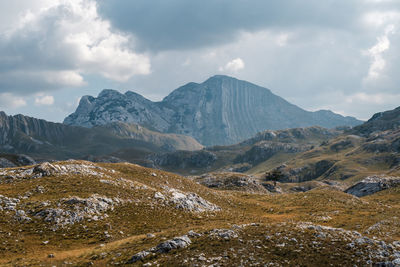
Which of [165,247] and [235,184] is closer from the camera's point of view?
[165,247]

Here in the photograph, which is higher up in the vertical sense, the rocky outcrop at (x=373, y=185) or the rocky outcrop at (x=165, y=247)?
the rocky outcrop at (x=165, y=247)

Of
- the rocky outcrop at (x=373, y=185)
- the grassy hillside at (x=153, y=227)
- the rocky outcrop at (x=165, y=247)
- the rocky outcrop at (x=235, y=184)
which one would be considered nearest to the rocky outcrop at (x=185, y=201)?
the grassy hillside at (x=153, y=227)

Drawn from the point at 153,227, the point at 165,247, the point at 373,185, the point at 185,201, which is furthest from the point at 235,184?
the point at 165,247

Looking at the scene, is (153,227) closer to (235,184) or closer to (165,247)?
(165,247)

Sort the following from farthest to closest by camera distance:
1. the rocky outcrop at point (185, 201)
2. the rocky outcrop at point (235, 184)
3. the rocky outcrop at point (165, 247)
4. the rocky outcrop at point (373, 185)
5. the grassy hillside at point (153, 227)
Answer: the rocky outcrop at point (235, 184)
the rocky outcrop at point (373, 185)
the rocky outcrop at point (185, 201)
the grassy hillside at point (153, 227)
the rocky outcrop at point (165, 247)

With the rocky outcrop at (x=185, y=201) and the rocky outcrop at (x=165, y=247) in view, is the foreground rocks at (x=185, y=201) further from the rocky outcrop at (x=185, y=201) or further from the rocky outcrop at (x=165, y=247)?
the rocky outcrop at (x=165, y=247)

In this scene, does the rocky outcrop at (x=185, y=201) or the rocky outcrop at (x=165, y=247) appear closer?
the rocky outcrop at (x=165, y=247)

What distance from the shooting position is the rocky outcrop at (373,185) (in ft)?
404

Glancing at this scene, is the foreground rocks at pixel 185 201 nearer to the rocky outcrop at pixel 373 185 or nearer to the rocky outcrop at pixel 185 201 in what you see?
the rocky outcrop at pixel 185 201

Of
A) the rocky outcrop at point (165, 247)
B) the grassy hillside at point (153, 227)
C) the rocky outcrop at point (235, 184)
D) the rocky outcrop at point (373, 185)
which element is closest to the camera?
the rocky outcrop at point (165, 247)

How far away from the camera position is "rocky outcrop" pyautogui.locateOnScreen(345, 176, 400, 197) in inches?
4847

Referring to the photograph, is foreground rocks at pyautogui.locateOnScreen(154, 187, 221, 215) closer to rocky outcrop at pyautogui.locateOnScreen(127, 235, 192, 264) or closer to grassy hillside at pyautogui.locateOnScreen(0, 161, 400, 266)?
grassy hillside at pyautogui.locateOnScreen(0, 161, 400, 266)

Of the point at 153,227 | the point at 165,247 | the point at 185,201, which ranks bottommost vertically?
the point at 153,227

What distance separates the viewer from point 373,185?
433 feet
